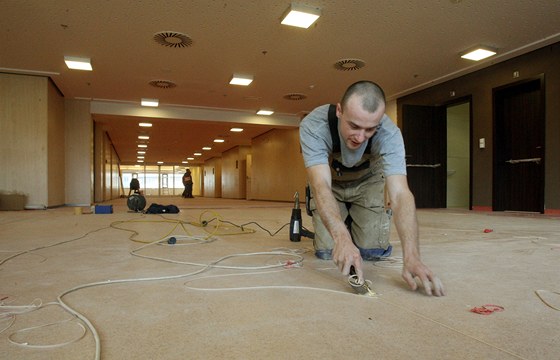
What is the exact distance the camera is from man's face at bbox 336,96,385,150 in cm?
142

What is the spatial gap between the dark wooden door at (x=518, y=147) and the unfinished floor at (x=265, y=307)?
4257 mm

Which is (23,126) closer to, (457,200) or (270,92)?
(270,92)

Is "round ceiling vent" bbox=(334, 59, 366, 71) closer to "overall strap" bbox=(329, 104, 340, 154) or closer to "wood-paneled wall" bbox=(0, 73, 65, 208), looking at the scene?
"overall strap" bbox=(329, 104, 340, 154)

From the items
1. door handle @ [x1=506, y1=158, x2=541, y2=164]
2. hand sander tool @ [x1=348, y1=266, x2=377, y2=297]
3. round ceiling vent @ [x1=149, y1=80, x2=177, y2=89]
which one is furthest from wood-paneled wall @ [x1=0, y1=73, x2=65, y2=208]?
door handle @ [x1=506, y1=158, x2=541, y2=164]

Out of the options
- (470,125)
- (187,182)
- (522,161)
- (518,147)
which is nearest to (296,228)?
(522,161)

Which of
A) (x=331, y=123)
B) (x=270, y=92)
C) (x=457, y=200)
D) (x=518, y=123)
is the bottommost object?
(x=457, y=200)

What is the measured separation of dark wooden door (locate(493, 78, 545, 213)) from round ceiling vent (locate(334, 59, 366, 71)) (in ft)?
7.47

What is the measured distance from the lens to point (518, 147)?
5.95 meters

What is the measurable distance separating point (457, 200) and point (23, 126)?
28.7ft

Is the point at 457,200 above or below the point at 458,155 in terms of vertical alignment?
below

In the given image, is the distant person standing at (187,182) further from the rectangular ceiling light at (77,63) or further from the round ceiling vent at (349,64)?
the round ceiling vent at (349,64)

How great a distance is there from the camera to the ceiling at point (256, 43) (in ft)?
14.1

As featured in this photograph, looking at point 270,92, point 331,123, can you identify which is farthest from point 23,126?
point 331,123

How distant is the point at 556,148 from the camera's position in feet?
16.7
